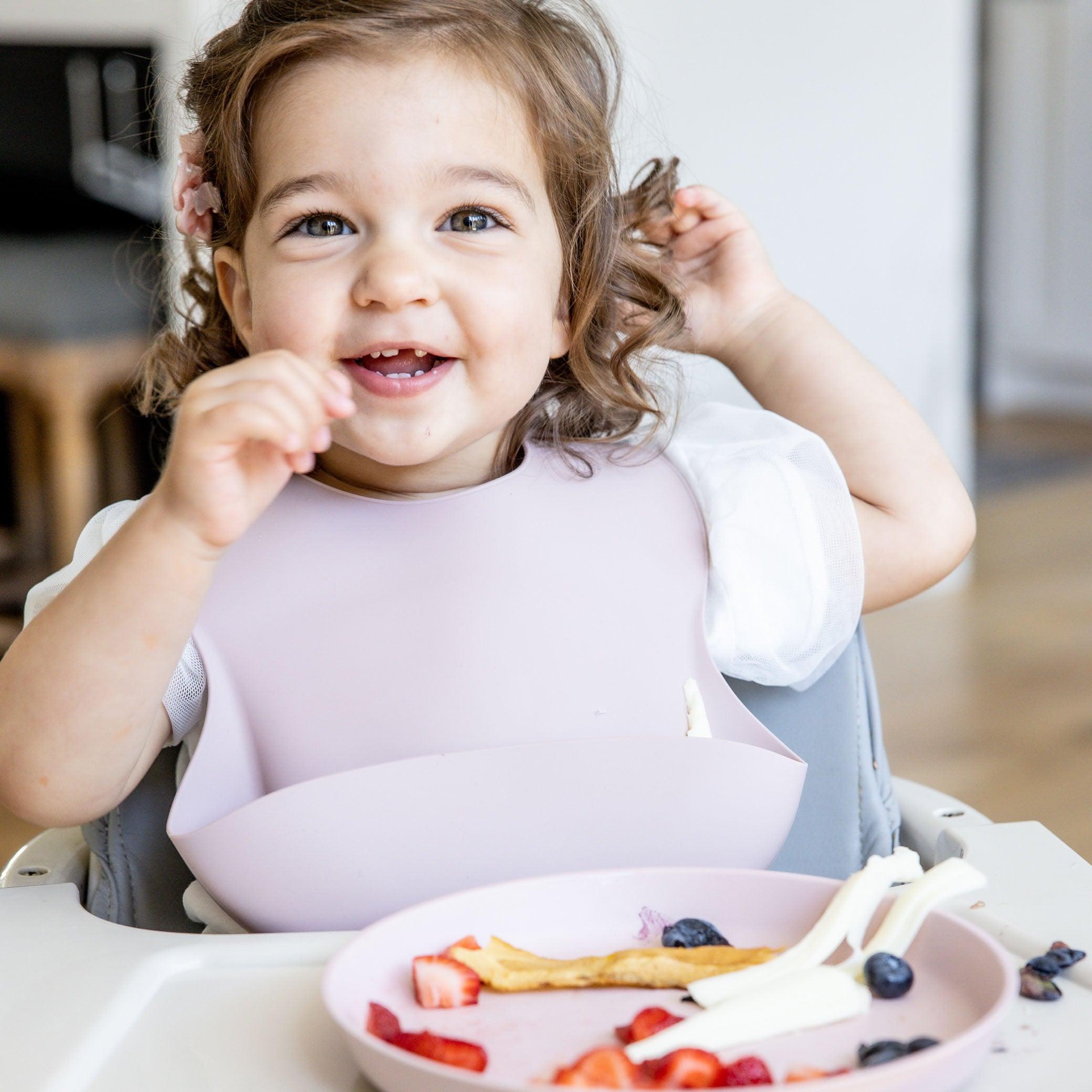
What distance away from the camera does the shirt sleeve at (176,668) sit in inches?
30.3

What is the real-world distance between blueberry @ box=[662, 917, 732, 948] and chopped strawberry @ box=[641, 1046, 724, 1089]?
9 centimetres

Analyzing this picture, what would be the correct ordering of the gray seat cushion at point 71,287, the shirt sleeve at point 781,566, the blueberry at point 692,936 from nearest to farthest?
1. the blueberry at point 692,936
2. the shirt sleeve at point 781,566
3. the gray seat cushion at point 71,287

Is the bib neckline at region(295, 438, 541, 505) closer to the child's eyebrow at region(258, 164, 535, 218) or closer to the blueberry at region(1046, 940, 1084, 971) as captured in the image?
the child's eyebrow at region(258, 164, 535, 218)

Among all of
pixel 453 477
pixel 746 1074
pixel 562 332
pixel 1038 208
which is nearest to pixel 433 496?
pixel 453 477

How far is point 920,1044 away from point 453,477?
0.49m

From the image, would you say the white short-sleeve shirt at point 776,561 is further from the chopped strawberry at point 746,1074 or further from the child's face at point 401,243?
the chopped strawberry at point 746,1074

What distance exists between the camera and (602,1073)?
1.47 ft

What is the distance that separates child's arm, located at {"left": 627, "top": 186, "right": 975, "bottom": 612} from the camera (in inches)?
35.0

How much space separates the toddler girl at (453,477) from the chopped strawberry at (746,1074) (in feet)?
1.00

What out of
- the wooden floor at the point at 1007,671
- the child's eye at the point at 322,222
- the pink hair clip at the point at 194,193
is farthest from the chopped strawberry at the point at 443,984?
the wooden floor at the point at 1007,671

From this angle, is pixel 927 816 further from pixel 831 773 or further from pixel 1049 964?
pixel 1049 964

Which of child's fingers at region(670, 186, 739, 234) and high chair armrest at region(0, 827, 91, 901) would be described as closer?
high chair armrest at region(0, 827, 91, 901)

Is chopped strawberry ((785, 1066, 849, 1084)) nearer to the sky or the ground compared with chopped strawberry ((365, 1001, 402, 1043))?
nearer to the ground

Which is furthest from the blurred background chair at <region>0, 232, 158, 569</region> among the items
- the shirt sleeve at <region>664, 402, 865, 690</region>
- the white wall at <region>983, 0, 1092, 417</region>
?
the white wall at <region>983, 0, 1092, 417</region>
